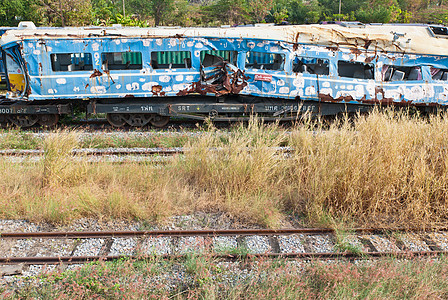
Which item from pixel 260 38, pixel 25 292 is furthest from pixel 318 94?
pixel 25 292

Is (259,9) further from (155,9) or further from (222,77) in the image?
(222,77)

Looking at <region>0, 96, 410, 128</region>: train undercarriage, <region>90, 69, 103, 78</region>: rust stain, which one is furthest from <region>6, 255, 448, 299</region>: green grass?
<region>90, 69, 103, 78</region>: rust stain

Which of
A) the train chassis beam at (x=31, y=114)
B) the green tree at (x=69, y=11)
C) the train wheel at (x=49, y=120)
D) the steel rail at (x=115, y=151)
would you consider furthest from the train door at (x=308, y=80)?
the green tree at (x=69, y=11)

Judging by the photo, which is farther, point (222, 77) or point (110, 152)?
point (222, 77)

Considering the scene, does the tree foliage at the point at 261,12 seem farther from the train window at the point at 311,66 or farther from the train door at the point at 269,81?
the train window at the point at 311,66

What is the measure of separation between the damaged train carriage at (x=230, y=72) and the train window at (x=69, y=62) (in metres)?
0.09

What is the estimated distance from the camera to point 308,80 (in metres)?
11.6

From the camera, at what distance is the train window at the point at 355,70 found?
11873mm

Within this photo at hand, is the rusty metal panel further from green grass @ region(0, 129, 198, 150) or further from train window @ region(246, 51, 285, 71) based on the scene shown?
green grass @ region(0, 129, 198, 150)

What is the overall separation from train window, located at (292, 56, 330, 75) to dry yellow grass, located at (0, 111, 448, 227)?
4261mm

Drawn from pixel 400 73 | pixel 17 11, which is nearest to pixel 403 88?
pixel 400 73

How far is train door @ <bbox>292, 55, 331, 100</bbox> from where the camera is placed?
38.0 ft

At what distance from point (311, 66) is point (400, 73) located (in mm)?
2653

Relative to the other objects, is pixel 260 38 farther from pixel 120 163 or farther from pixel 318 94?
pixel 120 163
